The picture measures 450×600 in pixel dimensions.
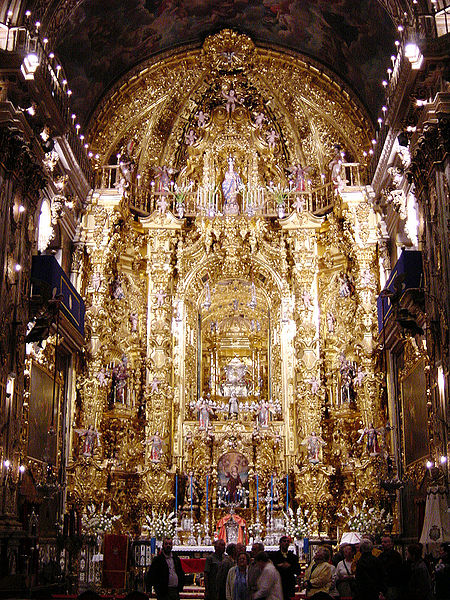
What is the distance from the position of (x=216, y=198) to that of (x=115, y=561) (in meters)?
13.7

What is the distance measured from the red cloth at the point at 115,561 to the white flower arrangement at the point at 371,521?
6.99 m

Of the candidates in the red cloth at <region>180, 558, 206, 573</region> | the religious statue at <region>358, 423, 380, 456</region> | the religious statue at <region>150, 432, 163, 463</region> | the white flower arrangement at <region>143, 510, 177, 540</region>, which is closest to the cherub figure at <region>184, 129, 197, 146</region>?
the religious statue at <region>150, 432, 163, 463</region>

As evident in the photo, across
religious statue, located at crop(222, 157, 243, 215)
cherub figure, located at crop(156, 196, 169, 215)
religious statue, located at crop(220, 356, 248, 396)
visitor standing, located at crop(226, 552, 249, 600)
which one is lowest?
visitor standing, located at crop(226, 552, 249, 600)

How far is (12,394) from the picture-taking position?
15688 millimetres

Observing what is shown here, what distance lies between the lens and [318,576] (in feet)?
30.2

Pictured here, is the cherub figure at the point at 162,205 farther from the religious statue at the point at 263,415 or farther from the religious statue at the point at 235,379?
the religious statue at the point at 263,415

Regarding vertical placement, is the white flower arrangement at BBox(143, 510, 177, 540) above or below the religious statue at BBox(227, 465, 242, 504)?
A: below

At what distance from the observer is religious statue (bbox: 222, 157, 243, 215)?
2580 centimetres

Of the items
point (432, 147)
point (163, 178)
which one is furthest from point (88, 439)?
point (432, 147)

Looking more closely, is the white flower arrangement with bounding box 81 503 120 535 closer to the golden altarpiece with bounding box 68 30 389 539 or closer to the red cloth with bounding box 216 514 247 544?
the golden altarpiece with bounding box 68 30 389 539

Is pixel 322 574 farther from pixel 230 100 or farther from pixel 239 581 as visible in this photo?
pixel 230 100

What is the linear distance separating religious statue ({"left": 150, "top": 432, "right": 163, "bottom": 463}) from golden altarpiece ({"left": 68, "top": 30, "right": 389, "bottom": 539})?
0.06 m

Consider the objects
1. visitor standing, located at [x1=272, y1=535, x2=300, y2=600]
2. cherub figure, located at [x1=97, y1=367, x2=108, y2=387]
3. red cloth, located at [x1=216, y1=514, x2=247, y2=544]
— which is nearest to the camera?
visitor standing, located at [x1=272, y1=535, x2=300, y2=600]

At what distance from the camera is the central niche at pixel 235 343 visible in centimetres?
2509
